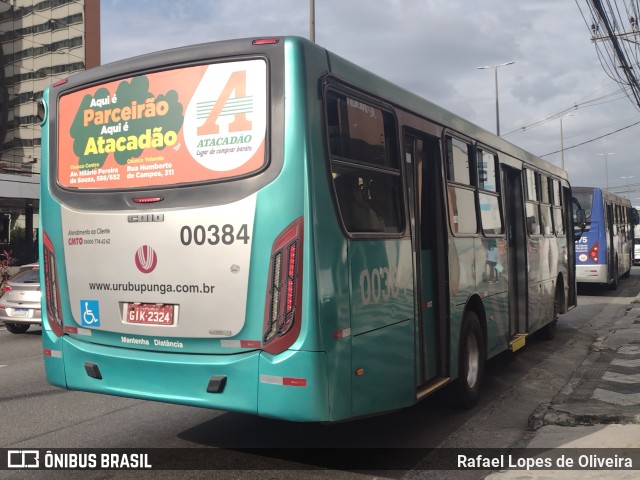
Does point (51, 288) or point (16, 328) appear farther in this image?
point (16, 328)

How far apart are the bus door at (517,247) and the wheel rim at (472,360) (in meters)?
Result: 2.06

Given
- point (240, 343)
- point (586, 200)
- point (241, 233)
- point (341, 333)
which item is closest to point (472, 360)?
point (341, 333)

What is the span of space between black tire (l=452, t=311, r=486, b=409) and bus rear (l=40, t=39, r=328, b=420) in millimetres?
2694

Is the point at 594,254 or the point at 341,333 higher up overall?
the point at 594,254

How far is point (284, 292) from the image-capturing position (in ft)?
14.0

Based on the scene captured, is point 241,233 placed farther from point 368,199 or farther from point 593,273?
point 593,273

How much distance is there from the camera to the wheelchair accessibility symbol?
16.7ft

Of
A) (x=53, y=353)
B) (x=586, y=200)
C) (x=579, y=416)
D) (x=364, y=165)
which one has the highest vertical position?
(x=586, y=200)

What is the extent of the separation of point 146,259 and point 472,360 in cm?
367

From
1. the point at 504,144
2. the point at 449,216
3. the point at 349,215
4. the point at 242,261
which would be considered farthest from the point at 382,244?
the point at 504,144

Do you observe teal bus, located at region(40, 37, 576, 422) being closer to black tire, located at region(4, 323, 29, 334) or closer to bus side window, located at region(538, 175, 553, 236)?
A: bus side window, located at region(538, 175, 553, 236)

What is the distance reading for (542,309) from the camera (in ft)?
33.1

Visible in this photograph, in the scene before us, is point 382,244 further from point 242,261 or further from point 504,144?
point 504,144

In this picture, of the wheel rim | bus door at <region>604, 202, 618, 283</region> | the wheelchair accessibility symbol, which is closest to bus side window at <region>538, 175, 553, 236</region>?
the wheel rim
